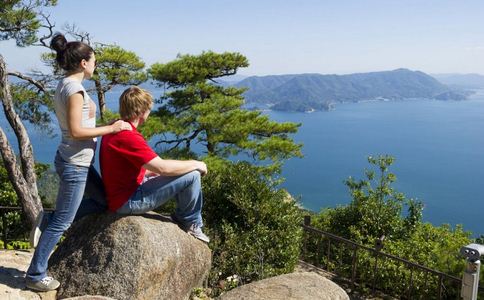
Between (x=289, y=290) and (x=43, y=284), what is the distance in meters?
2.14

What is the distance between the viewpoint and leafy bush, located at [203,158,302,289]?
5.32 m

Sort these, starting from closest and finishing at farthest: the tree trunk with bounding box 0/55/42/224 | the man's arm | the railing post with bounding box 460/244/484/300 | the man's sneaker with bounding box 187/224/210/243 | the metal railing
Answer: the man's arm
the railing post with bounding box 460/244/484/300
the man's sneaker with bounding box 187/224/210/243
the metal railing
the tree trunk with bounding box 0/55/42/224

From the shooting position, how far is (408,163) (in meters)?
103

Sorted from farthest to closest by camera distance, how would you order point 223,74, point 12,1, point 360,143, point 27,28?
point 360,143 < point 223,74 < point 27,28 < point 12,1

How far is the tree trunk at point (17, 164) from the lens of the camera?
9.43 meters

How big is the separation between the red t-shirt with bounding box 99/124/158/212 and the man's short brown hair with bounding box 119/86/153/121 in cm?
13

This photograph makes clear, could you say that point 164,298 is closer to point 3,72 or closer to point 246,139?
point 3,72

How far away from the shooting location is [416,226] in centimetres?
1249

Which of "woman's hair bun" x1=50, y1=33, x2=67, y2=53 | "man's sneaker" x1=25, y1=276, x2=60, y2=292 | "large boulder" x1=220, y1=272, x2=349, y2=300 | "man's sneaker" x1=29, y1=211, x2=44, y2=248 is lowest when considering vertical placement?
"large boulder" x1=220, y1=272, x2=349, y2=300

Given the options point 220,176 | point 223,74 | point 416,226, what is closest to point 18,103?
point 223,74

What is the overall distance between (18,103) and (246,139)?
27.7 ft

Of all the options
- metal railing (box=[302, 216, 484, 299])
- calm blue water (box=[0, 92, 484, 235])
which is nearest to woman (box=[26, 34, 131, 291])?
metal railing (box=[302, 216, 484, 299])

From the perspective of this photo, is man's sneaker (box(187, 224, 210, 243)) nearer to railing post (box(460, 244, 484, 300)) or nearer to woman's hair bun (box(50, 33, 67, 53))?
woman's hair bun (box(50, 33, 67, 53))

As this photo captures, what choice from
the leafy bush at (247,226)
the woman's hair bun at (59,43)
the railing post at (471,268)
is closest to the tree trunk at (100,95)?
the leafy bush at (247,226)
